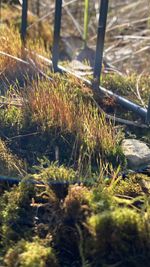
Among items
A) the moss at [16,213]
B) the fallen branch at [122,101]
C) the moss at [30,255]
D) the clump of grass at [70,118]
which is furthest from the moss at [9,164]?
the fallen branch at [122,101]

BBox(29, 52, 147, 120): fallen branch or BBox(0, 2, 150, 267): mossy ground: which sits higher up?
BBox(29, 52, 147, 120): fallen branch

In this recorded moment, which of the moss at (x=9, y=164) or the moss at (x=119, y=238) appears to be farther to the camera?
the moss at (x=9, y=164)

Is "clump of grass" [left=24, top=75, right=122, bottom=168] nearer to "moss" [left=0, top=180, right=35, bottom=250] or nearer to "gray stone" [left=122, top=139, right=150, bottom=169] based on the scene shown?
"gray stone" [left=122, top=139, right=150, bottom=169]

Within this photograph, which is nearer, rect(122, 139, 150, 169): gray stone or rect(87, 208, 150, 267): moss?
rect(87, 208, 150, 267): moss

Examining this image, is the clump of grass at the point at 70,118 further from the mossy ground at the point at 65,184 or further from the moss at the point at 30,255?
the moss at the point at 30,255

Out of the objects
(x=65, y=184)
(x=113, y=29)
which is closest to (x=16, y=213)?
(x=65, y=184)

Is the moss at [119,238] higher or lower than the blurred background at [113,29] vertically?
lower

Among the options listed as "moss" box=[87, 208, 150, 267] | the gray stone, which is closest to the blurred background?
the gray stone

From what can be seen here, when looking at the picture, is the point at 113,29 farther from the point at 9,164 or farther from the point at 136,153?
the point at 9,164

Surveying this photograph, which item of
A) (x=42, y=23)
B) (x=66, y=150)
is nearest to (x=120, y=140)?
(x=66, y=150)
